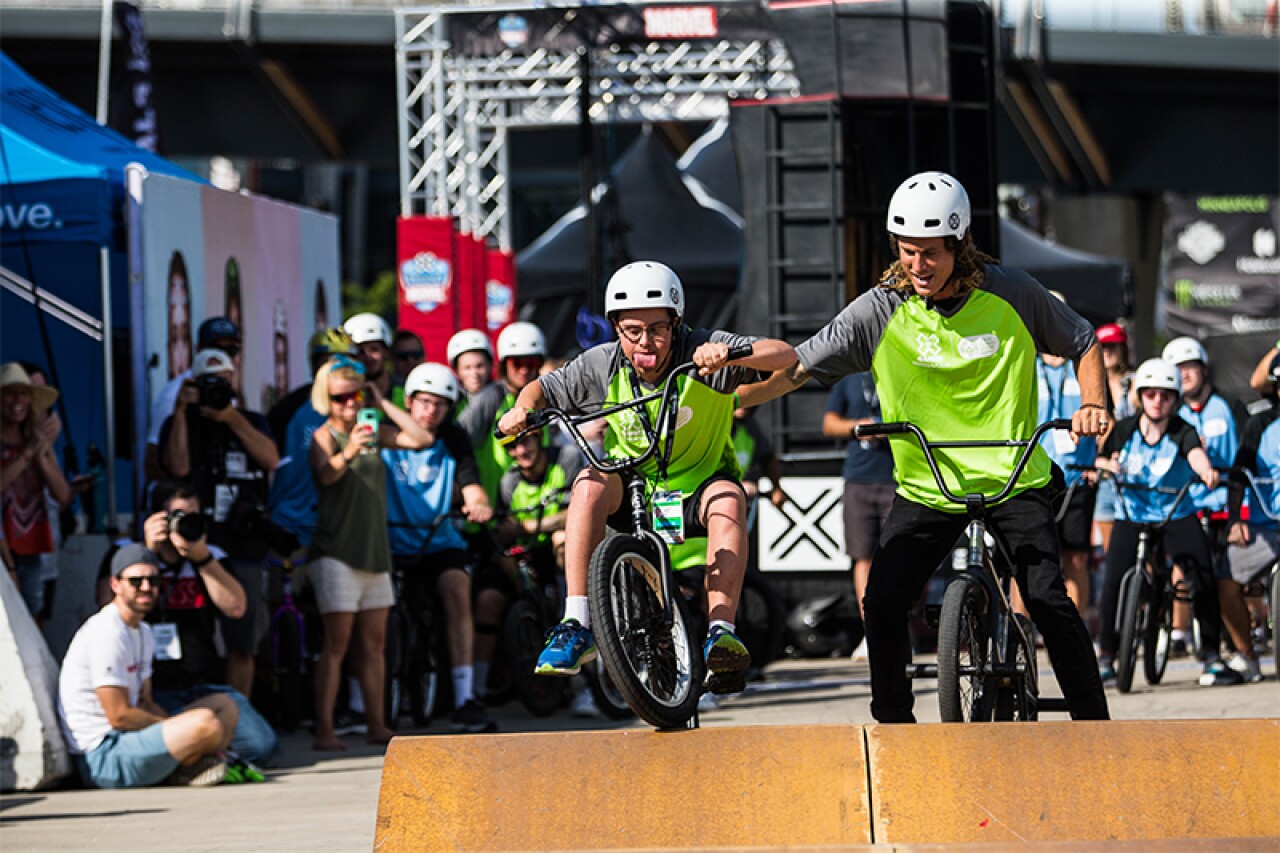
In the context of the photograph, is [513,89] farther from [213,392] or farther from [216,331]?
[213,392]

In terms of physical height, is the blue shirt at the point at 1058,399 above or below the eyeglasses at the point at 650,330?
below

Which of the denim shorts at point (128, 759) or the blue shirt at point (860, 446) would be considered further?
the blue shirt at point (860, 446)

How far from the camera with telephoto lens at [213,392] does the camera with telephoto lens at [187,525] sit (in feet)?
2.79

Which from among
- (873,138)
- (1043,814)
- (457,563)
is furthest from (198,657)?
(873,138)

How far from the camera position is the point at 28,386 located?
38.2 feet

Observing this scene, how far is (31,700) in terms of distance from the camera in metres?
10.7

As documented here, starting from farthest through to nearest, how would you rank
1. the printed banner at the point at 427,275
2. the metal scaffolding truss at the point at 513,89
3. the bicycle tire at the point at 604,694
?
the metal scaffolding truss at the point at 513,89 < the printed banner at the point at 427,275 < the bicycle tire at the point at 604,694

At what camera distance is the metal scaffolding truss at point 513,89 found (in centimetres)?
2430

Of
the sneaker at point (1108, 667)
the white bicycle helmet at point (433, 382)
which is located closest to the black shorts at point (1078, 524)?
the sneaker at point (1108, 667)

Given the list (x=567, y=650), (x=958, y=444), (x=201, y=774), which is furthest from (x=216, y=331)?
(x=958, y=444)

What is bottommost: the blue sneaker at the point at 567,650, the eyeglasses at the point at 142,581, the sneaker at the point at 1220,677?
the sneaker at the point at 1220,677

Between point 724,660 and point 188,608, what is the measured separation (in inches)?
170

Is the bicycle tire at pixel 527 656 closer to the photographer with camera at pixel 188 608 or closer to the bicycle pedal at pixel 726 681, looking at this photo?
the photographer with camera at pixel 188 608

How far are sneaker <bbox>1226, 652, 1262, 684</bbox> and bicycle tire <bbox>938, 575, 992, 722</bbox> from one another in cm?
623
